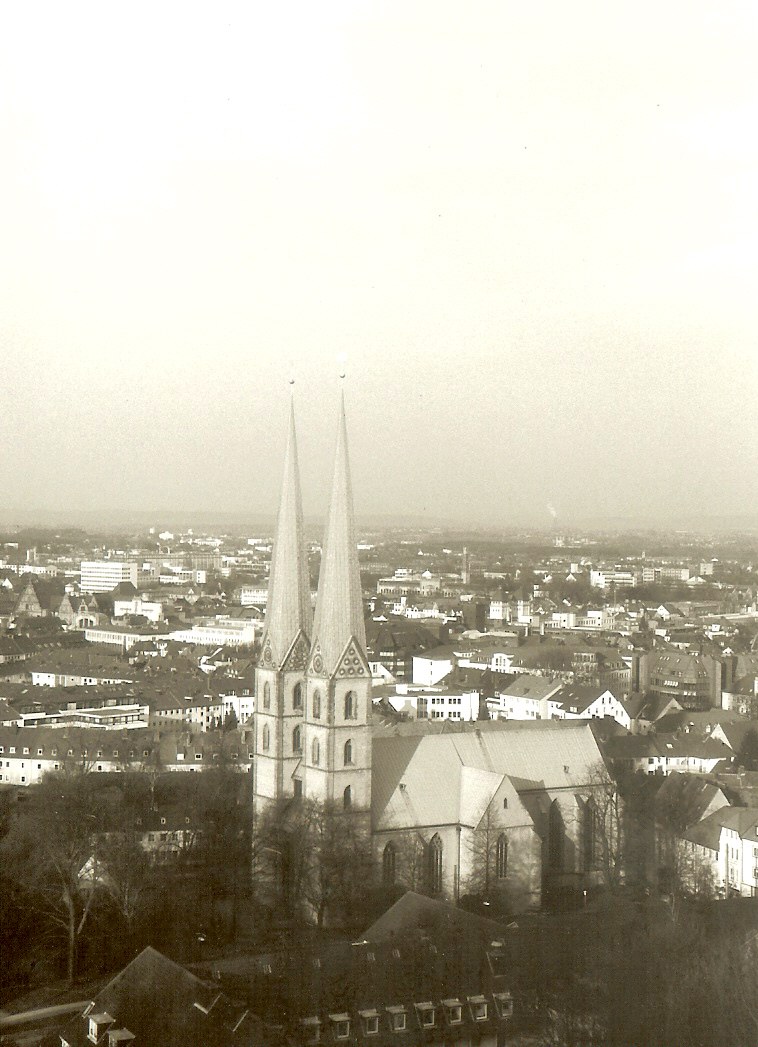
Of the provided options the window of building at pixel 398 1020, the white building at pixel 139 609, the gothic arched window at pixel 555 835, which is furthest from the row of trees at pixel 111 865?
the white building at pixel 139 609

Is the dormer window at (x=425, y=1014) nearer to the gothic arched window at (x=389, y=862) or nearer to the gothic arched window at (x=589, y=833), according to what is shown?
the gothic arched window at (x=389, y=862)

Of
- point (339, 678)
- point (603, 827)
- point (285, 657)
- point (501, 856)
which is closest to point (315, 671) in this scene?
point (339, 678)

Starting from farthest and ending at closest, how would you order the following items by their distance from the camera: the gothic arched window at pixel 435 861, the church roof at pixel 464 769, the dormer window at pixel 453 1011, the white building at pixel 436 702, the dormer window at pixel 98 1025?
the white building at pixel 436 702
the church roof at pixel 464 769
the gothic arched window at pixel 435 861
the dormer window at pixel 453 1011
the dormer window at pixel 98 1025

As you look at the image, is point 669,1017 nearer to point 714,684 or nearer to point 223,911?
point 223,911

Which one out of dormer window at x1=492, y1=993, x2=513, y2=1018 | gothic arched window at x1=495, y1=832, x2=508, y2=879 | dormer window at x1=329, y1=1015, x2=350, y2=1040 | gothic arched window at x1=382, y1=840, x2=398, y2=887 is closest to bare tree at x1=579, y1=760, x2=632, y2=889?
gothic arched window at x1=495, y1=832, x2=508, y2=879

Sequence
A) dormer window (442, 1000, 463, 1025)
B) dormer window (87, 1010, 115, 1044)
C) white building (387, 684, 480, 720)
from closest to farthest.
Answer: dormer window (87, 1010, 115, 1044) < dormer window (442, 1000, 463, 1025) < white building (387, 684, 480, 720)

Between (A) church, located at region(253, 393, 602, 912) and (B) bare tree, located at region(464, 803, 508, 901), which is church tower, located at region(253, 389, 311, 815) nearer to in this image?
(A) church, located at region(253, 393, 602, 912)

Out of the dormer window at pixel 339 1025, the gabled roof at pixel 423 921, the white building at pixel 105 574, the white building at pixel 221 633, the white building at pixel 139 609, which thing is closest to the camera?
the dormer window at pixel 339 1025
